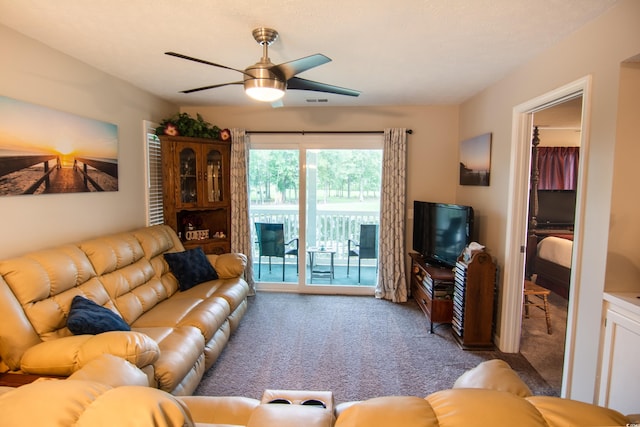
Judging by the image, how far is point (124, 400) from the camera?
64 cm

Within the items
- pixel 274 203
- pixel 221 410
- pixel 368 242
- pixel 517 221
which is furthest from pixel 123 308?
pixel 517 221

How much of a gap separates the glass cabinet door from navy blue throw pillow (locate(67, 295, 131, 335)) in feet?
6.79

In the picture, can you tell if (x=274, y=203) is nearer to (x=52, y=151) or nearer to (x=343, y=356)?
(x=343, y=356)

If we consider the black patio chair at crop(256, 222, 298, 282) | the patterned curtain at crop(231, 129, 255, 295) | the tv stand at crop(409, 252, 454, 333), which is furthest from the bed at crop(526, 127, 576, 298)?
the patterned curtain at crop(231, 129, 255, 295)

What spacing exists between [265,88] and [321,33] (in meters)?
0.57

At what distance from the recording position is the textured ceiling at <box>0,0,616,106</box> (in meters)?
1.83

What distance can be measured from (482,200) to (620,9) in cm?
203

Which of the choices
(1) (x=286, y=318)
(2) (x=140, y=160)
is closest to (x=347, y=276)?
(1) (x=286, y=318)

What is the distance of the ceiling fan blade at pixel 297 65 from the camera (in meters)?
1.87

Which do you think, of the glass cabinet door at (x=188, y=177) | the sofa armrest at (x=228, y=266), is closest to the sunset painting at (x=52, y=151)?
the glass cabinet door at (x=188, y=177)

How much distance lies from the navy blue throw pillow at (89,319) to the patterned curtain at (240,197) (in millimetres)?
2303

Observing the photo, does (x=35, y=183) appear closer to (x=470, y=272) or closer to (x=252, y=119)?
(x=252, y=119)

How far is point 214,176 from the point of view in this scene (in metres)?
4.33

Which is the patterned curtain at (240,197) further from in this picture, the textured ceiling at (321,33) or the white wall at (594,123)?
the white wall at (594,123)
